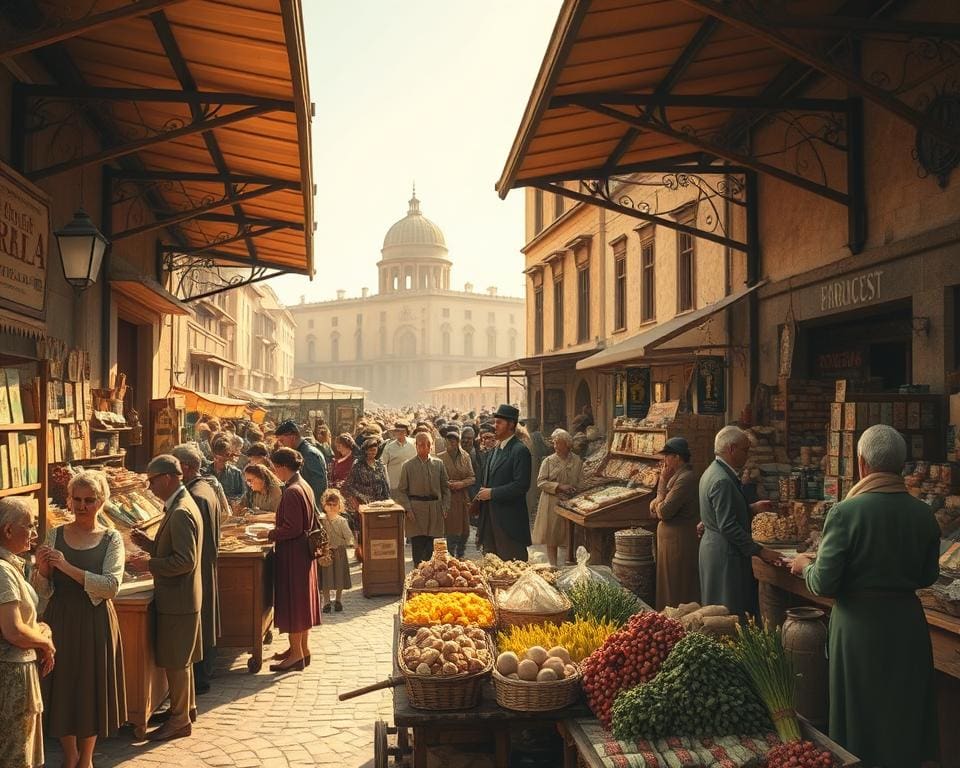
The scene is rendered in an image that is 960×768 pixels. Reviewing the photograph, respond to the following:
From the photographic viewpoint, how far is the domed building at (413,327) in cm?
10031

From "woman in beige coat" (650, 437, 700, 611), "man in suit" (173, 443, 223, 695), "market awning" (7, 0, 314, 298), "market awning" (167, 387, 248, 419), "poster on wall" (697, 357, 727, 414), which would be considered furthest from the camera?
"market awning" (167, 387, 248, 419)

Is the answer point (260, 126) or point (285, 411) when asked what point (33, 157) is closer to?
point (260, 126)

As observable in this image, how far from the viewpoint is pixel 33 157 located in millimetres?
7410

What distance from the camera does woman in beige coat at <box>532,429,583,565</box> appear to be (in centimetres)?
1161

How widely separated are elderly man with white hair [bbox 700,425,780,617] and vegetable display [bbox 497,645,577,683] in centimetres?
234

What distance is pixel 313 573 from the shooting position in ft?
26.1

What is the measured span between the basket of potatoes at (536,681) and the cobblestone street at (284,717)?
182 centimetres

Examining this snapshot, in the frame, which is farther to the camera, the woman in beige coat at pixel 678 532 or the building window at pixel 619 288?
the building window at pixel 619 288

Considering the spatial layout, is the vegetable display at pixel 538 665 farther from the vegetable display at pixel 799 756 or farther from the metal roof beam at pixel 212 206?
the metal roof beam at pixel 212 206

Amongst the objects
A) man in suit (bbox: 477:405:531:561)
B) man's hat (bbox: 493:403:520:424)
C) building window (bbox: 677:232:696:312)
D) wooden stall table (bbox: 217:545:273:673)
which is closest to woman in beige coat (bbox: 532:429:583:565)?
man in suit (bbox: 477:405:531:561)

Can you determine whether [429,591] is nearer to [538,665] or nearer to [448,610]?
[448,610]

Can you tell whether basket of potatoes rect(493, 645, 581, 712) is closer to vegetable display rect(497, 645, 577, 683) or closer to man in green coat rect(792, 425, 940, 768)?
vegetable display rect(497, 645, 577, 683)

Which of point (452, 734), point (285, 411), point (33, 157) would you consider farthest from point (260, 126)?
point (285, 411)

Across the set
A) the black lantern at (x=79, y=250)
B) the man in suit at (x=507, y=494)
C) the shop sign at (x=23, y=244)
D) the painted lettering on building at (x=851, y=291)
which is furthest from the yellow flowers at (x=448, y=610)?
the painted lettering on building at (x=851, y=291)
